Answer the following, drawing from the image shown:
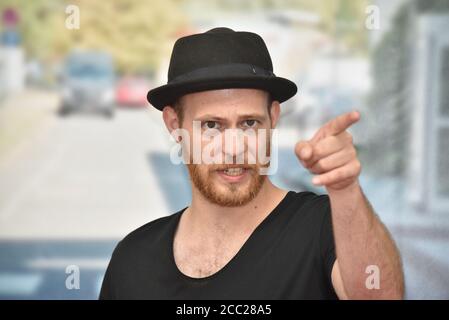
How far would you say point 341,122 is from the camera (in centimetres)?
143

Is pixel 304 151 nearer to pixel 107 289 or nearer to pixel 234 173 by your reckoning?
pixel 234 173

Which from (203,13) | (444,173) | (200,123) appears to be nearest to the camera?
(200,123)

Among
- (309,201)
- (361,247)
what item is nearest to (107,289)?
(309,201)

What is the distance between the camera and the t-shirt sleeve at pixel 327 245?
6.19ft

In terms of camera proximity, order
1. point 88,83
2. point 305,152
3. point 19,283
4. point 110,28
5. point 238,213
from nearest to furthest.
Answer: point 305,152 → point 238,213 → point 19,283 → point 110,28 → point 88,83

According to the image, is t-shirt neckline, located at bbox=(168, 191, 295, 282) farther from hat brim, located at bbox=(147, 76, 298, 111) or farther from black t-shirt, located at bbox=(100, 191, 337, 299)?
hat brim, located at bbox=(147, 76, 298, 111)

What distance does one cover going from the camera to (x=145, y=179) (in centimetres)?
557

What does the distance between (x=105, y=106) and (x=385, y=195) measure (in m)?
2.48

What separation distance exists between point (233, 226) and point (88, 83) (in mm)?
3726

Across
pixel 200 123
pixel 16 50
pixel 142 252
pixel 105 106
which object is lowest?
pixel 142 252

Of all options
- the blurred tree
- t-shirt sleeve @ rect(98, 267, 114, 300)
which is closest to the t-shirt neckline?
t-shirt sleeve @ rect(98, 267, 114, 300)

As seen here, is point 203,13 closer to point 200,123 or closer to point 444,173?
point 444,173

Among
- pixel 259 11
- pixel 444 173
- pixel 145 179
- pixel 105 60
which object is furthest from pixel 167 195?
pixel 444 173

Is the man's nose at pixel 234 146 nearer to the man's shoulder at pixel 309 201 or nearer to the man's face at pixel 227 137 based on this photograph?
the man's face at pixel 227 137
